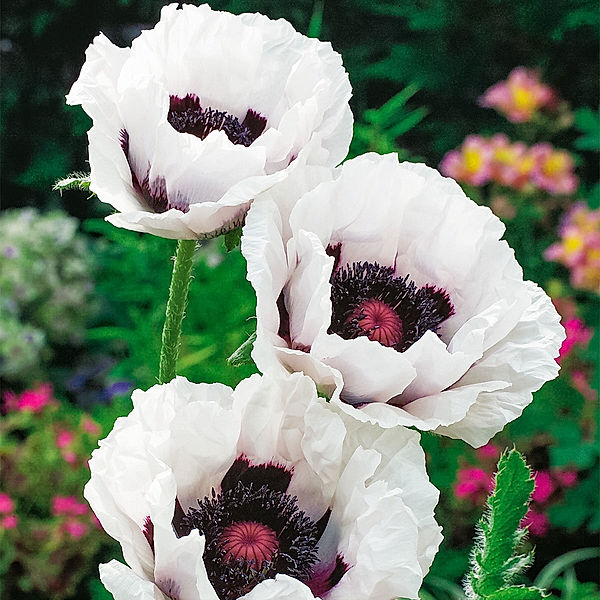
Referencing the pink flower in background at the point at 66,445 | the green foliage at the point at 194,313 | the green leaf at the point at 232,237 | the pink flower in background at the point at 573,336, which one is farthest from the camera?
the pink flower in background at the point at 573,336

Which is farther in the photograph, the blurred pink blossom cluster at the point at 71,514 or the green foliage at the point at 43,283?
the green foliage at the point at 43,283

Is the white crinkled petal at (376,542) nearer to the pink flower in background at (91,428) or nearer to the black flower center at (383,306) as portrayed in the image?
the black flower center at (383,306)

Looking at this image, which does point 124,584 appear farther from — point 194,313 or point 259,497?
point 194,313

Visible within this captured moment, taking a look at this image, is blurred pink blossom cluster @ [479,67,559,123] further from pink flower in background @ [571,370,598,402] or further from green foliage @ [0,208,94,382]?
green foliage @ [0,208,94,382]

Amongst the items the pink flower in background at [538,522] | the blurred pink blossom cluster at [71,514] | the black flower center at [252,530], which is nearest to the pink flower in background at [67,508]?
the blurred pink blossom cluster at [71,514]

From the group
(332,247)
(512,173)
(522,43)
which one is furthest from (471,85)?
(332,247)

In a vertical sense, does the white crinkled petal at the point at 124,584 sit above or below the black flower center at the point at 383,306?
below

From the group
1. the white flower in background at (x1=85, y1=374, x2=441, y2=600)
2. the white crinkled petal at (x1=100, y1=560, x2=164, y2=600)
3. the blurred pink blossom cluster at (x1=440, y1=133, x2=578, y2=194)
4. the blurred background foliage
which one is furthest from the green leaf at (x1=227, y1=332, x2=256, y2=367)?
the blurred pink blossom cluster at (x1=440, y1=133, x2=578, y2=194)

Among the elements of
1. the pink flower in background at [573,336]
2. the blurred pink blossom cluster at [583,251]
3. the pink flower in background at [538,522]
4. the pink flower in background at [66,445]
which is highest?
the blurred pink blossom cluster at [583,251]

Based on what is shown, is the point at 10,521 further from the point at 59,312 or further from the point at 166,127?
the point at 166,127
